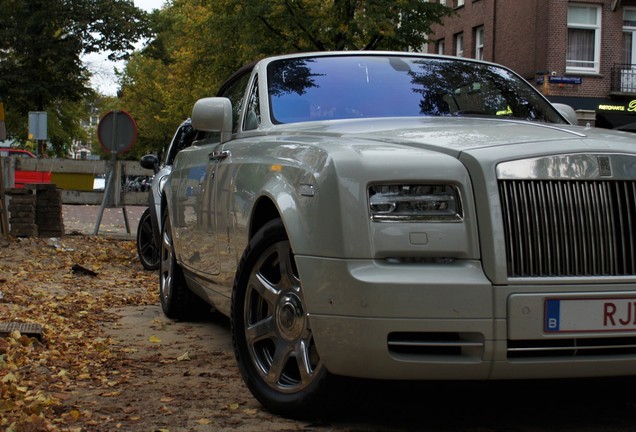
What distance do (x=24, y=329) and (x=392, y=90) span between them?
2759mm

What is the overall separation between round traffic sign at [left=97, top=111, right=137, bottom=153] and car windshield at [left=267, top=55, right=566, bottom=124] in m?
11.8

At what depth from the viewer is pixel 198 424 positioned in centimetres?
417

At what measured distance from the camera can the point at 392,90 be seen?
5.39 metres

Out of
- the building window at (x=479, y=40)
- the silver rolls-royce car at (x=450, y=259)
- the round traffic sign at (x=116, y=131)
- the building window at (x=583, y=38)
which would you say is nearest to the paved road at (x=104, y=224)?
the round traffic sign at (x=116, y=131)

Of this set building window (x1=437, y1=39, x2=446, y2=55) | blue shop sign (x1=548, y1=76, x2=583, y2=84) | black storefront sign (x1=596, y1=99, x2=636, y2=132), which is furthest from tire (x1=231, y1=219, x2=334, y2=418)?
building window (x1=437, y1=39, x2=446, y2=55)

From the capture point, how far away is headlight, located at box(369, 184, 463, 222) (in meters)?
3.72

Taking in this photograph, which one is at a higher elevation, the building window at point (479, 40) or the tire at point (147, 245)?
the building window at point (479, 40)

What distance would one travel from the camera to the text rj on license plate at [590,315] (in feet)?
12.0

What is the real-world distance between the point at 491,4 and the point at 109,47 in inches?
558

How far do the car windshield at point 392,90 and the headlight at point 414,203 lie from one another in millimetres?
1405

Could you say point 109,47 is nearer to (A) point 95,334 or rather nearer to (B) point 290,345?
(A) point 95,334

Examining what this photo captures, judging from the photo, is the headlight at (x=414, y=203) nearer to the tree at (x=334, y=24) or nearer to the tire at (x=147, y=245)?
the tire at (x=147, y=245)

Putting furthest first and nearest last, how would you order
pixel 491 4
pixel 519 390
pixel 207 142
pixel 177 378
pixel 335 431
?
pixel 491 4 < pixel 207 142 < pixel 177 378 < pixel 519 390 < pixel 335 431

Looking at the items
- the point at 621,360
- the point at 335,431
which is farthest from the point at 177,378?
the point at 621,360
